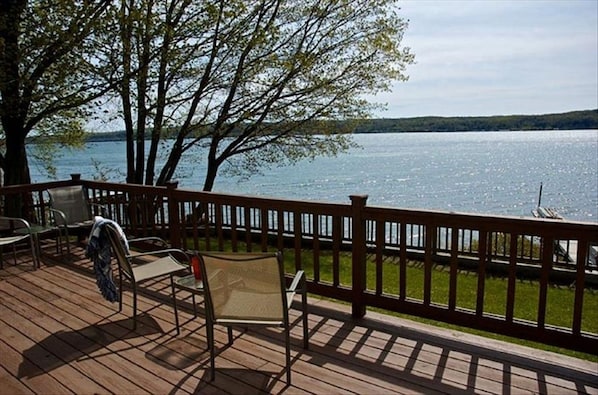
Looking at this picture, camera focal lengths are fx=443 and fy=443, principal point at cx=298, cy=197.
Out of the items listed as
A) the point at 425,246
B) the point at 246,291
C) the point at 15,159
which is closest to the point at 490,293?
the point at 425,246

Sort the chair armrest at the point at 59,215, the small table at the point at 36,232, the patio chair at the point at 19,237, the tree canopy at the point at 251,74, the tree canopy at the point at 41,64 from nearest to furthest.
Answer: the patio chair at the point at 19,237 < the small table at the point at 36,232 < the chair armrest at the point at 59,215 < the tree canopy at the point at 41,64 < the tree canopy at the point at 251,74

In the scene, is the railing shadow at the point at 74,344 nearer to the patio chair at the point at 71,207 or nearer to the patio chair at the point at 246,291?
the patio chair at the point at 246,291

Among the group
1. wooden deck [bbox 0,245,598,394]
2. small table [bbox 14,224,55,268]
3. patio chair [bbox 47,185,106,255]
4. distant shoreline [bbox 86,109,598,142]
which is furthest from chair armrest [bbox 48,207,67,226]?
distant shoreline [bbox 86,109,598,142]

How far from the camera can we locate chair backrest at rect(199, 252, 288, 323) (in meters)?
2.40

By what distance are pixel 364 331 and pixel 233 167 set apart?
9132 millimetres

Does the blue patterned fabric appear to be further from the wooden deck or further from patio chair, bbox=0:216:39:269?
patio chair, bbox=0:216:39:269

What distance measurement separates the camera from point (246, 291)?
2.49 m

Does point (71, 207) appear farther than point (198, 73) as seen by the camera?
No

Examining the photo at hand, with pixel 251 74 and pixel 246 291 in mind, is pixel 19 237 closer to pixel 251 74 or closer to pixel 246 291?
pixel 246 291

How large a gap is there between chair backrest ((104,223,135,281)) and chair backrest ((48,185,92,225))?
2.48 m

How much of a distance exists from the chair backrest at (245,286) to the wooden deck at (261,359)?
400 millimetres

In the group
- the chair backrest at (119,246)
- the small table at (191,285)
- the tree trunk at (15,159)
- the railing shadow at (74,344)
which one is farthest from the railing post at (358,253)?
the tree trunk at (15,159)

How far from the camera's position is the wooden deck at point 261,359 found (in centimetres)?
250

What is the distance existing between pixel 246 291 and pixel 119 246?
131 centimetres
